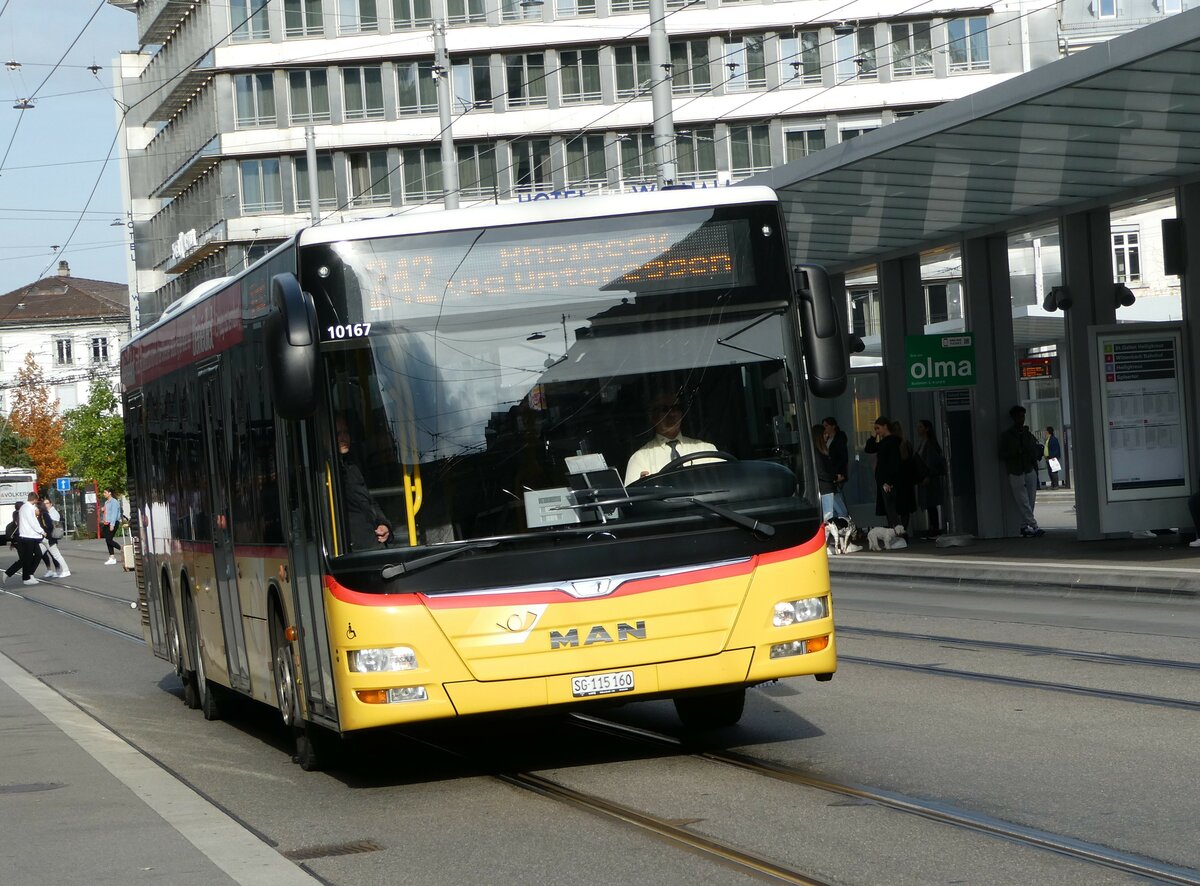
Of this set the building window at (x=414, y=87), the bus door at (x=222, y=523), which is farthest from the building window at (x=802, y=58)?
the bus door at (x=222, y=523)

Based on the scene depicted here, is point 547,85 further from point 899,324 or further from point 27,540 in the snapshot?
point 899,324

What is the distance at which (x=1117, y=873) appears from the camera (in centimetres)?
619

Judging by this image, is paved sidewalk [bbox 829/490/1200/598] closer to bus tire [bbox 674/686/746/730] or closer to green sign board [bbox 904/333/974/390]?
green sign board [bbox 904/333/974/390]

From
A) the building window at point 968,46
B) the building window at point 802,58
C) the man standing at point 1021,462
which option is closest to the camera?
the man standing at point 1021,462

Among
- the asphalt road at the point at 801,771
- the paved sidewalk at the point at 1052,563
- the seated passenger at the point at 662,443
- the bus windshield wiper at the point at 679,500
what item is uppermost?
the seated passenger at the point at 662,443

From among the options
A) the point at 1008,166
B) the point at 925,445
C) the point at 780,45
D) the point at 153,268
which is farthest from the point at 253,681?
the point at 153,268

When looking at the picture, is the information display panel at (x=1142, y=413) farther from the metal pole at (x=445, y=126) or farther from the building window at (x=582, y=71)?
the building window at (x=582, y=71)

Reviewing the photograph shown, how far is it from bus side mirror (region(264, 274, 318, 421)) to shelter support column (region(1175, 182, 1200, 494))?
15237mm

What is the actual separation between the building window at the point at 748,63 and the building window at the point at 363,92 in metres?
12.3

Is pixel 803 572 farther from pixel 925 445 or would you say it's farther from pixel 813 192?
pixel 925 445

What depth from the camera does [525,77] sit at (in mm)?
66688

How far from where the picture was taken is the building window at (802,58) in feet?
217

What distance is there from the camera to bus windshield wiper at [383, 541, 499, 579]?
28.1ft

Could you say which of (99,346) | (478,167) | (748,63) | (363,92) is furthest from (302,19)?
(99,346)
